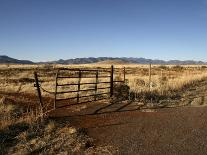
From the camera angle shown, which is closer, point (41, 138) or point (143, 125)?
point (41, 138)

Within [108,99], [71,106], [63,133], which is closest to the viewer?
[63,133]

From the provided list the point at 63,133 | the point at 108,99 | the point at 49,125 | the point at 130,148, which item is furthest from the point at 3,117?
the point at 108,99

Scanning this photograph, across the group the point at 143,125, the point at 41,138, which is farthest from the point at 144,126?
the point at 41,138

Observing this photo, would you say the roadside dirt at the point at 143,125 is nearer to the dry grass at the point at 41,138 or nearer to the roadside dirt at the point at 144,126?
the roadside dirt at the point at 144,126

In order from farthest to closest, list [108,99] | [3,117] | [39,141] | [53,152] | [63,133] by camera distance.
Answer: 1. [108,99]
2. [3,117]
3. [63,133]
4. [39,141]
5. [53,152]

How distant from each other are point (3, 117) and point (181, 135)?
6042mm

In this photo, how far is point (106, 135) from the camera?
10820 millimetres

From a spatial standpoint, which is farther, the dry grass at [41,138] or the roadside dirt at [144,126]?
the roadside dirt at [144,126]

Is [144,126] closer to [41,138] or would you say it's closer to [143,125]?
[143,125]

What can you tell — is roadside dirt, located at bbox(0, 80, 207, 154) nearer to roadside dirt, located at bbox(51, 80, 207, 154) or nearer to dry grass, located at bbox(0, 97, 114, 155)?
roadside dirt, located at bbox(51, 80, 207, 154)

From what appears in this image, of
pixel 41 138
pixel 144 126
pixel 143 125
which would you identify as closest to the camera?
pixel 41 138

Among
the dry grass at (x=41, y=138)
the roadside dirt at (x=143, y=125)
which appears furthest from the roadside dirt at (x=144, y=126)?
the dry grass at (x=41, y=138)

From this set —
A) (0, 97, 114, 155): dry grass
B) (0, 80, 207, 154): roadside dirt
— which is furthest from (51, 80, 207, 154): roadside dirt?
(0, 97, 114, 155): dry grass

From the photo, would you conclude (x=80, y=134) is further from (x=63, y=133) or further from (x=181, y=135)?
(x=181, y=135)
